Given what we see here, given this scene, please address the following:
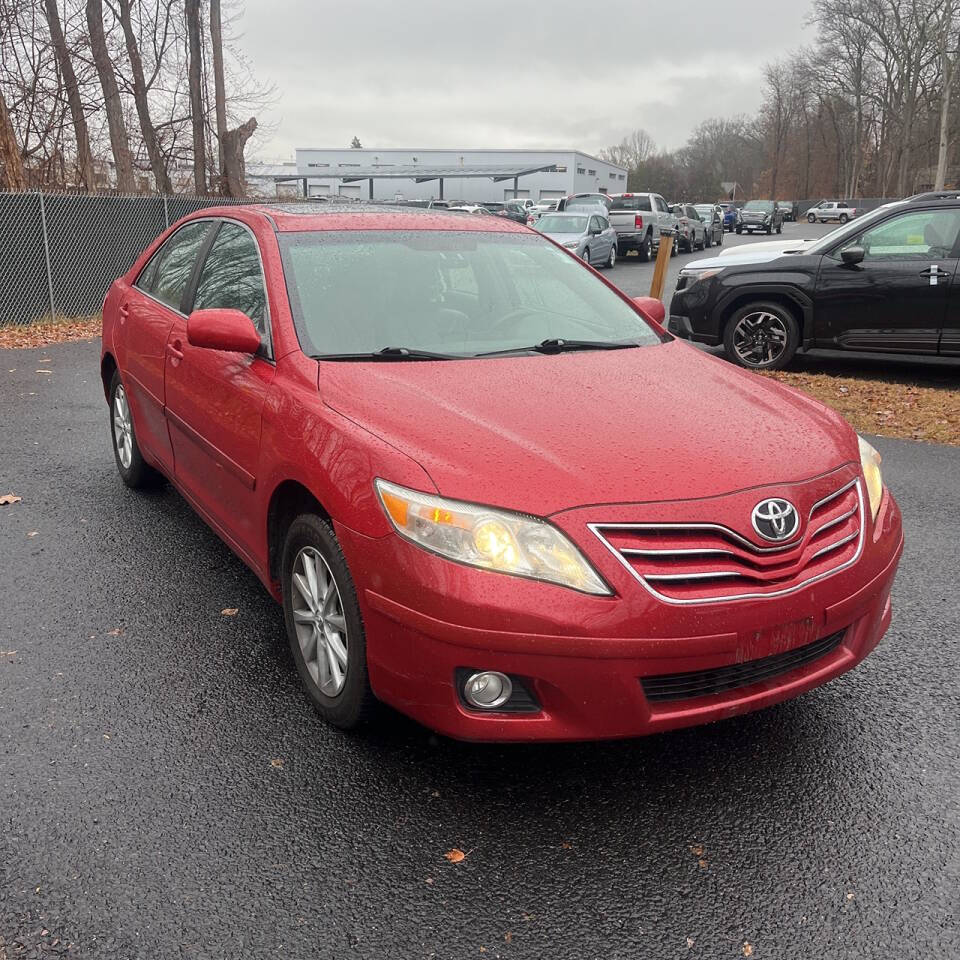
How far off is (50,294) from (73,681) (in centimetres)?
1137

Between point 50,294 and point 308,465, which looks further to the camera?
point 50,294

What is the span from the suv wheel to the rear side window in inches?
850

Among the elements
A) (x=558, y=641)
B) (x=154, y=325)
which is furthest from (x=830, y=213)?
(x=558, y=641)

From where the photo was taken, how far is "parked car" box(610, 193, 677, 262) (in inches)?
1082

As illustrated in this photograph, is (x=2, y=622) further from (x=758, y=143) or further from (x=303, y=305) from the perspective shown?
(x=758, y=143)

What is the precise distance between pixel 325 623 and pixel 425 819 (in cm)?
71

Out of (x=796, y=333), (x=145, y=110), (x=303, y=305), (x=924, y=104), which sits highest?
(x=924, y=104)

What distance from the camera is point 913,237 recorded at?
9078mm

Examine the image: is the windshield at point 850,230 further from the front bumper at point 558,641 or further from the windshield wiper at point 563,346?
the front bumper at point 558,641

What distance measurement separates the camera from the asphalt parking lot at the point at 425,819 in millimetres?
2262

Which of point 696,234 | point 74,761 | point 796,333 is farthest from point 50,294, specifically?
point 696,234

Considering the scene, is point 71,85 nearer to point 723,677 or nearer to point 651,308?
point 651,308

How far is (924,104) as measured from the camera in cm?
6506

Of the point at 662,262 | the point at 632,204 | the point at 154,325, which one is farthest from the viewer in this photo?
the point at 632,204
